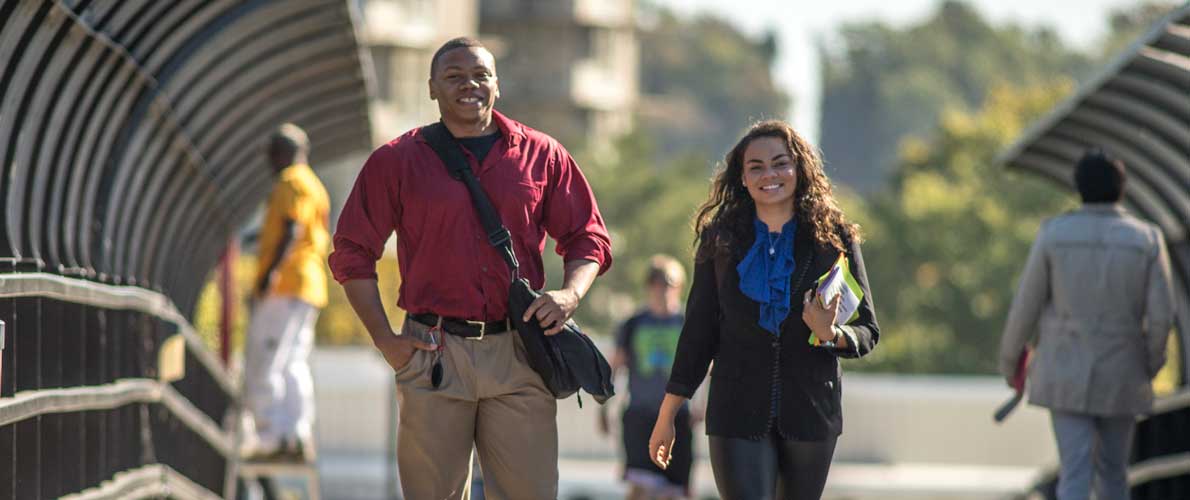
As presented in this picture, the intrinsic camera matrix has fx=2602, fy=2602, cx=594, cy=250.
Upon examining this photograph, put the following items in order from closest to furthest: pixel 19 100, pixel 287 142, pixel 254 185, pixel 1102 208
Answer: pixel 19 100 → pixel 1102 208 → pixel 287 142 → pixel 254 185

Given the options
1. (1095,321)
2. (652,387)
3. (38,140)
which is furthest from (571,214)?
(652,387)

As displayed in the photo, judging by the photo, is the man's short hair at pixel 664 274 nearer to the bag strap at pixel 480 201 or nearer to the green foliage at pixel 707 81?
the bag strap at pixel 480 201

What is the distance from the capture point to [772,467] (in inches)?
297

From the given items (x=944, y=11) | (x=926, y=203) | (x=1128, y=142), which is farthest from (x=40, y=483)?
(x=944, y=11)

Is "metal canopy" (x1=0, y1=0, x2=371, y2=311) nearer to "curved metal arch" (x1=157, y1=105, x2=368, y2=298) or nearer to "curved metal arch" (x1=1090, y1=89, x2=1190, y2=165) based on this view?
"curved metal arch" (x1=157, y1=105, x2=368, y2=298)

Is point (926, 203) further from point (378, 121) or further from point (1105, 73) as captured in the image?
point (1105, 73)

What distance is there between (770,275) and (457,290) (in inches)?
36.2

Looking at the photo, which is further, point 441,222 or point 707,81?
point 707,81

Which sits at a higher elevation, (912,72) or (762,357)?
(912,72)

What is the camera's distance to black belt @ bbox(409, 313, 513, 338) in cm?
739

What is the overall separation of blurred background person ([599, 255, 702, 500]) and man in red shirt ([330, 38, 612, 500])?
224 inches

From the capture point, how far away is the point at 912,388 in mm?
24438

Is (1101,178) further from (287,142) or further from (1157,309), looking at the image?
(287,142)

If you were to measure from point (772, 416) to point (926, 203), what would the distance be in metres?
53.5
